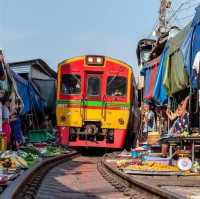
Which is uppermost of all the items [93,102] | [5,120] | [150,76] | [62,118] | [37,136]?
[150,76]

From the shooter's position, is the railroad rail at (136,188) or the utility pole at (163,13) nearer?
the railroad rail at (136,188)

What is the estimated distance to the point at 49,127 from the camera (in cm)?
2347

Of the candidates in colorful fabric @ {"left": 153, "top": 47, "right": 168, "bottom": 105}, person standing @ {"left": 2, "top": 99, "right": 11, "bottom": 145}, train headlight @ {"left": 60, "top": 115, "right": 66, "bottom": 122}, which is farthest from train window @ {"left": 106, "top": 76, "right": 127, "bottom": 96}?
person standing @ {"left": 2, "top": 99, "right": 11, "bottom": 145}

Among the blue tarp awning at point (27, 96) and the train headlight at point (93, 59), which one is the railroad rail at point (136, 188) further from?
the train headlight at point (93, 59)

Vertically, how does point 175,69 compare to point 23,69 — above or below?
below

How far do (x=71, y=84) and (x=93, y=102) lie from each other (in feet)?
3.17

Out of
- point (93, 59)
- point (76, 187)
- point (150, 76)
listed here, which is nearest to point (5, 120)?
point (93, 59)

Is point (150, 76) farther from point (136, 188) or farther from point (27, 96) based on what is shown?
point (136, 188)

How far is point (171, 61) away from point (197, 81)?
10.7 feet

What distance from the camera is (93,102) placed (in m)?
17.4

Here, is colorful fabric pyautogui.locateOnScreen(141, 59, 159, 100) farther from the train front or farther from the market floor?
the market floor

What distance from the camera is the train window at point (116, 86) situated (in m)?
17.7

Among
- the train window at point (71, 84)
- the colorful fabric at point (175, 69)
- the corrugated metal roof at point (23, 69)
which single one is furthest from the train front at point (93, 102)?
the corrugated metal roof at point (23, 69)

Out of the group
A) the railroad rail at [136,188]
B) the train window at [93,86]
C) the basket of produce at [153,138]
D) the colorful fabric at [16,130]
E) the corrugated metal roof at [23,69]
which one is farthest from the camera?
the corrugated metal roof at [23,69]
